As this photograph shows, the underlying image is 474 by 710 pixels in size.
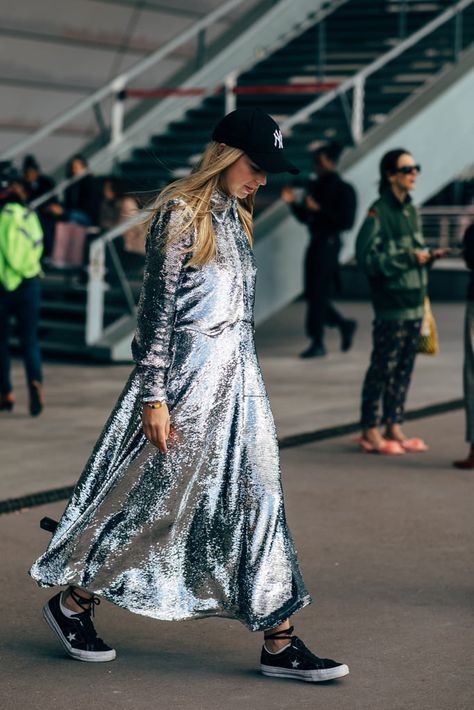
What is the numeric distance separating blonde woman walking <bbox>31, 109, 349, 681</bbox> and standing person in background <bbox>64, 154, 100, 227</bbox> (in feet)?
33.6

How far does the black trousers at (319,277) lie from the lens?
13.7 metres

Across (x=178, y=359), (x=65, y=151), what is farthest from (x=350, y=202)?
(x=178, y=359)

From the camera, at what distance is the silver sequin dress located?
4570 millimetres

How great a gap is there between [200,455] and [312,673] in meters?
0.78

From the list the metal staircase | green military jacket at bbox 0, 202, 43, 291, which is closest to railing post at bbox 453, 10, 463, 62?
the metal staircase

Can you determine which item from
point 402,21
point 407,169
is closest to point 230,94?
→ point 402,21

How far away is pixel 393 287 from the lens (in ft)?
28.3

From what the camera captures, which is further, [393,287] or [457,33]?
[457,33]

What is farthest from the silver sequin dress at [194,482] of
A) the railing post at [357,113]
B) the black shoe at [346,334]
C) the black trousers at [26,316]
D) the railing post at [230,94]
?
the railing post at [230,94]

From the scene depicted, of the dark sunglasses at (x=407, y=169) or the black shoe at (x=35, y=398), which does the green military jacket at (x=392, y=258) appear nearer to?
the dark sunglasses at (x=407, y=169)

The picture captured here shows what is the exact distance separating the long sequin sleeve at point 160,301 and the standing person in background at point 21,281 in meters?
5.56

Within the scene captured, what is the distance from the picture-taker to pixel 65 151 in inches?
733

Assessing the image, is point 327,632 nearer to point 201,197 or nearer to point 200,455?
point 200,455

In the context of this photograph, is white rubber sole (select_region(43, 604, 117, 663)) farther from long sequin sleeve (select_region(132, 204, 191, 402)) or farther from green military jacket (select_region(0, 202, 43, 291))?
green military jacket (select_region(0, 202, 43, 291))
